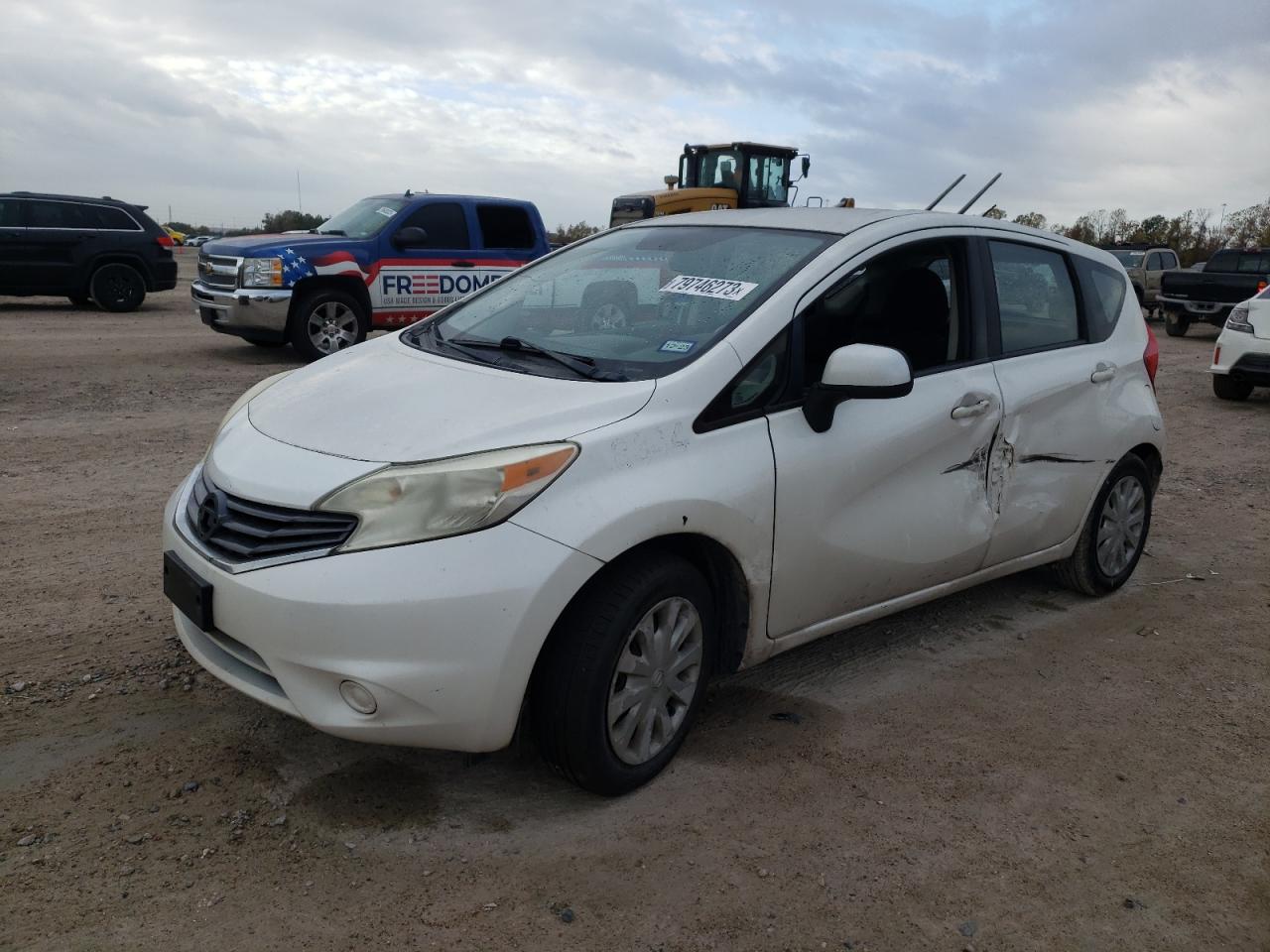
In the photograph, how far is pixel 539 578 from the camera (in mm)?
2699

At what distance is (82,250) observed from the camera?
1538 centimetres

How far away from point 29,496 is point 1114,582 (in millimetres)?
5616

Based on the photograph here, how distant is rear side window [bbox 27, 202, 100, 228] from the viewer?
14.9m

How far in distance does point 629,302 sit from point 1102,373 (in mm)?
2224

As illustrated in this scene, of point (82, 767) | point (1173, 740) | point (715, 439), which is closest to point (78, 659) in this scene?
point (82, 767)

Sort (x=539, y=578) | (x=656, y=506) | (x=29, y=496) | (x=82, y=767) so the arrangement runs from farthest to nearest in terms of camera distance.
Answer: (x=29, y=496)
(x=82, y=767)
(x=656, y=506)
(x=539, y=578)

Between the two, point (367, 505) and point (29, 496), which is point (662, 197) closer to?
point (29, 496)

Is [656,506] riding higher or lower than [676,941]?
higher

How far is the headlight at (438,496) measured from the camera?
2715 mm

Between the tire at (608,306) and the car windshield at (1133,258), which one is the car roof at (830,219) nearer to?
the tire at (608,306)

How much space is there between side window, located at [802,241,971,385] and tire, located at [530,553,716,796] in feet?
2.93

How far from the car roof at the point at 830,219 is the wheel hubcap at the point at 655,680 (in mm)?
1556

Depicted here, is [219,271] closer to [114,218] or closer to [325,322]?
[325,322]

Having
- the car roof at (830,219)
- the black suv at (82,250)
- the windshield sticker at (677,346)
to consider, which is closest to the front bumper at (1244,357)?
the car roof at (830,219)
